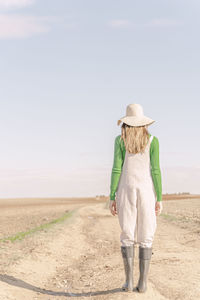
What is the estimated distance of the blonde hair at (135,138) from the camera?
266 inches

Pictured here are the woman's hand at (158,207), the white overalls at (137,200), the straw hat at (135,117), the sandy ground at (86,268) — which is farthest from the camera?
the sandy ground at (86,268)

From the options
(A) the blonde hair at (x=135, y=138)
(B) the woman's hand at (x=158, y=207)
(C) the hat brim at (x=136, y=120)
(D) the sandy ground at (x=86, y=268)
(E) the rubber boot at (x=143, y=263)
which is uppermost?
(C) the hat brim at (x=136, y=120)

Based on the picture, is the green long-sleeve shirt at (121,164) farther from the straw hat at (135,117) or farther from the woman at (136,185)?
the straw hat at (135,117)

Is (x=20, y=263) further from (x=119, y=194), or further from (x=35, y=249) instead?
(x=119, y=194)

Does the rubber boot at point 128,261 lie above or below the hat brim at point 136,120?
below

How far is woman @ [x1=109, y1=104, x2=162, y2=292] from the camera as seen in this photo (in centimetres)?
670

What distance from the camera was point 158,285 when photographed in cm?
757

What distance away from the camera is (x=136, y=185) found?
670 centimetres

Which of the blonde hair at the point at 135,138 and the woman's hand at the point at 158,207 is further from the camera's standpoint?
the woman's hand at the point at 158,207

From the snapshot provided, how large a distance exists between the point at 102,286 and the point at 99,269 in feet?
6.30

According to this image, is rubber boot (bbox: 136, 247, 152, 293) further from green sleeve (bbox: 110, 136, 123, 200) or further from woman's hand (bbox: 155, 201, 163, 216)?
green sleeve (bbox: 110, 136, 123, 200)

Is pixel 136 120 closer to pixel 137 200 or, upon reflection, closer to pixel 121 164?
pixel 121 164

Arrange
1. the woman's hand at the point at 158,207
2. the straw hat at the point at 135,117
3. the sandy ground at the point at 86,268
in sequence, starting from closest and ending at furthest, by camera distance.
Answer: the straw hat at the point at 135,117 < the woman's hand at the point at 158,207 < the sandy ground at the point at 86,268

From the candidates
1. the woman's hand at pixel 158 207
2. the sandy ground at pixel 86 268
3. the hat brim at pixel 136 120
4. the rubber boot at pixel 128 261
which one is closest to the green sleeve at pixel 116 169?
the hat brim at pixel 136 120
